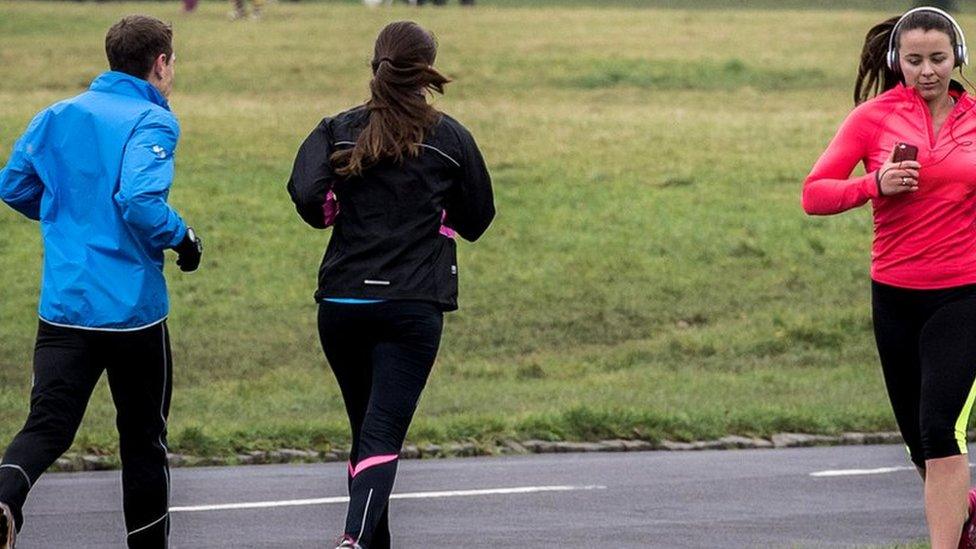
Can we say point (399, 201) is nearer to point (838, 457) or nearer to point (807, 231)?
point (838, 457)

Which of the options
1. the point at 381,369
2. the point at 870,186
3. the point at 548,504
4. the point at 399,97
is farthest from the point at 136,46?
the point at 548,504

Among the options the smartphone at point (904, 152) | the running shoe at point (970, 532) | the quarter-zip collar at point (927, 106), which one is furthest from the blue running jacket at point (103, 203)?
the running shoe at point (970, 532)

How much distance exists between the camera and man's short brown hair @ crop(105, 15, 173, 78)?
23.9 feet

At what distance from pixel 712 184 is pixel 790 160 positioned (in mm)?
2435

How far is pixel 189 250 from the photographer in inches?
288

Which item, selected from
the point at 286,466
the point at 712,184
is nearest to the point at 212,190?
the point at 712,184

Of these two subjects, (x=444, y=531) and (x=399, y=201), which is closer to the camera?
(x=399, y=201)

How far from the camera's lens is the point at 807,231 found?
77.4 feet

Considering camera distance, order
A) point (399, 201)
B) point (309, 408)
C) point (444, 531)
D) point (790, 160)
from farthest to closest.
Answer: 1. point (790, 160)
2. point (309, 408)
3. point (444, 531)
4. point (399, 201)

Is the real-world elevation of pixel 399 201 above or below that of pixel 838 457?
above

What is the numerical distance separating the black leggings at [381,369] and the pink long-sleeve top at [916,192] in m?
1.41

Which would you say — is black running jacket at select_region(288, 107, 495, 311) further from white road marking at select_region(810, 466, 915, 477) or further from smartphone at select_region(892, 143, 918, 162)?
white road marking at select_region(810, 466, 915, 477)

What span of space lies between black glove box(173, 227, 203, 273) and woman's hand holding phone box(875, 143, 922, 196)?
224cm

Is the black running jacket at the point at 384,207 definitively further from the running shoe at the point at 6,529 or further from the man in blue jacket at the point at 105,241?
the running shoe at the point at 6,529
